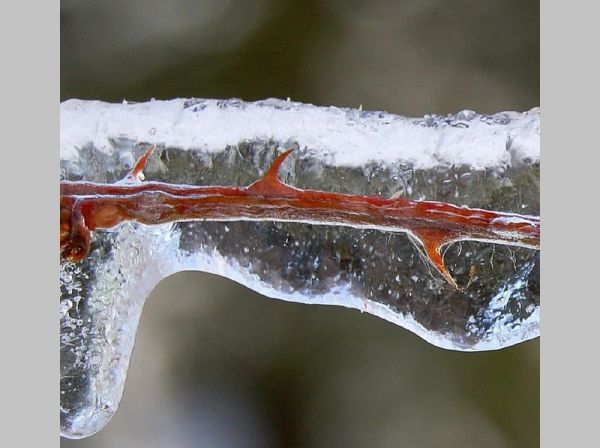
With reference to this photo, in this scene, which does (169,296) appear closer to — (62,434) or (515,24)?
(62,434)

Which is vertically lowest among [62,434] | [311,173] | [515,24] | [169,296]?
[62,434]

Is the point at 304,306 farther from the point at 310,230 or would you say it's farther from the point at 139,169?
the point at 139,169

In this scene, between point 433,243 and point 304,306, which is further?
point 304,306

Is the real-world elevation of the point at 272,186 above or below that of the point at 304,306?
above

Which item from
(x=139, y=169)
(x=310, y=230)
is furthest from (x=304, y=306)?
(x=139, y=169)

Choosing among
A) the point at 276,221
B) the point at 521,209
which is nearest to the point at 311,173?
the point at 276,221

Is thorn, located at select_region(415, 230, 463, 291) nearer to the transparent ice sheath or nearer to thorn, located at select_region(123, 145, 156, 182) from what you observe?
the transparent ice sheath

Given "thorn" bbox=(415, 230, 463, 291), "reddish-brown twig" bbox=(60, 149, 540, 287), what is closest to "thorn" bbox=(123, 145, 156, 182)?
"reddish-brown twig" bbox=(60, 149, 540, 287)

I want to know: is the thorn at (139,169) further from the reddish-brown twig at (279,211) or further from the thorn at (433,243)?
the thorn at (433,243)
